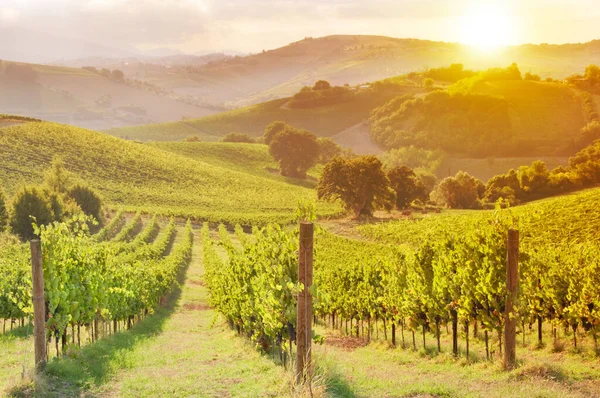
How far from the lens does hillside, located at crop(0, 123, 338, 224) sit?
98.1 meters

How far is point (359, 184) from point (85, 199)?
3787cm

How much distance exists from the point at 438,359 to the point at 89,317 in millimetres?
11545

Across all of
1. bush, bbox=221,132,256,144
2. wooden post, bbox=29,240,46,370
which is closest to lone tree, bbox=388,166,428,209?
wooden post, bbox=29,240,46,370

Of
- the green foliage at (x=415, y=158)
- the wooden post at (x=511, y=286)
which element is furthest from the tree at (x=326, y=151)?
the wooden post at (x=511, y=286)

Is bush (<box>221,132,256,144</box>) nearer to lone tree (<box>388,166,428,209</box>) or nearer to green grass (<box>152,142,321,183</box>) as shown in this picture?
green grass (<box>152,142,321,183</box>)

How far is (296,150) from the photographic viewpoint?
13812cm

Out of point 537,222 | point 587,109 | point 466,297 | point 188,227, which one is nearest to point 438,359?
point 466,297

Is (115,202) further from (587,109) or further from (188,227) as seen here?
(587,109)

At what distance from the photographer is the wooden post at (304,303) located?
521 inches

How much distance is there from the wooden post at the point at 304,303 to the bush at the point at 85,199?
240 ft

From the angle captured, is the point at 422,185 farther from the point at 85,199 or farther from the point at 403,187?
the point at 85,199

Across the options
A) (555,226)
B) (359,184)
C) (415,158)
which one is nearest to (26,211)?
(359,184)

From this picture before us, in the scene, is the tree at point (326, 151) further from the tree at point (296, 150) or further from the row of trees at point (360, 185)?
the row of trees at point (360, 185)

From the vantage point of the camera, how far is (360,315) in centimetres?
2845
